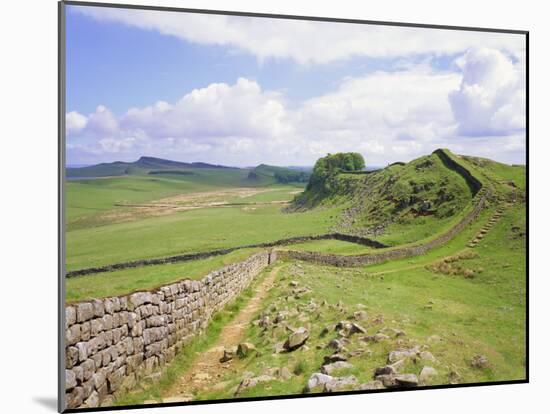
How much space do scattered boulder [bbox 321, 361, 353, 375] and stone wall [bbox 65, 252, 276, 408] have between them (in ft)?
6.88

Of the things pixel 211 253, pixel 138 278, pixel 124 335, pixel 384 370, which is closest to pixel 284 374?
pixel 384 370

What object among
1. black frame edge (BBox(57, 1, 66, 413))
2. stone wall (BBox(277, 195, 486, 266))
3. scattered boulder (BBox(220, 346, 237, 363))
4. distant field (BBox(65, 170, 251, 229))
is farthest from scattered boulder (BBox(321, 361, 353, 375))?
black frame edge (BBox(57, 1, 66, 413))

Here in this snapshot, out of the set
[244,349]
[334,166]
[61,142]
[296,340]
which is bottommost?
[244,349]

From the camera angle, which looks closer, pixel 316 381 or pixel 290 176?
pixel 316 381

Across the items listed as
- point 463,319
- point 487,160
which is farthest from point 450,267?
point 487,160

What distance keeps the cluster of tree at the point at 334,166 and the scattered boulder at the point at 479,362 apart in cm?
369

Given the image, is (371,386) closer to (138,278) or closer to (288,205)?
(288,205)

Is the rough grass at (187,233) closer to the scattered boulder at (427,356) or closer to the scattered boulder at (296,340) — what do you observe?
the scattered boulder at (296,340)

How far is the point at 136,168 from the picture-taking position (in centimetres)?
965

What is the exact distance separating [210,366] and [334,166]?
153 inches

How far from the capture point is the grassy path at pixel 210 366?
908 centimetres

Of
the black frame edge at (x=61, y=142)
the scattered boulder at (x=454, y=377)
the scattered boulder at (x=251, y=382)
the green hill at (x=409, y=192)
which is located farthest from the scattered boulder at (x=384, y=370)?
the black frame edge at (x=61, y=142)

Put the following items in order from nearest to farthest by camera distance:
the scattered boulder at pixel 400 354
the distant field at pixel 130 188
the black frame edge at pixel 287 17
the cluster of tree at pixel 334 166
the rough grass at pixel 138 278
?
the rough grass at pixel 138 278, the distant field at pixel 130 188, the black frame edge at pixel 287 17, the scattered boulder at pixel 400 354, the cluster of tree at pixel 334 166

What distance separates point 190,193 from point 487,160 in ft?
17.1
